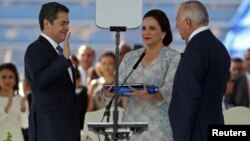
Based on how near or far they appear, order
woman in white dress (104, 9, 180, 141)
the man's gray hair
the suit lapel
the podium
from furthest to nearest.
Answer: woman in white dress (104, 9, 180, 141)
the suit lapel
the man's gray hair
the podium

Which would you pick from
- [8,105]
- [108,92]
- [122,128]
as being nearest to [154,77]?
[108,92]

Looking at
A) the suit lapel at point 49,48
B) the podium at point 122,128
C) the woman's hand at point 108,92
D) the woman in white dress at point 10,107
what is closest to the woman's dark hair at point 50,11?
the suit lapel at point 49,48

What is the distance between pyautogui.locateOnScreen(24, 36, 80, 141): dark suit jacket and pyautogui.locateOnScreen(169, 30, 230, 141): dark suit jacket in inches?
26.2

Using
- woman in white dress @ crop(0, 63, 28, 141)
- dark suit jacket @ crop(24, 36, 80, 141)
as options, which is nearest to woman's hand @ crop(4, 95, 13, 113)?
woman in white dress @ crop(0, 63, 28, 141)

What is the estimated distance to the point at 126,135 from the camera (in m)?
5.50

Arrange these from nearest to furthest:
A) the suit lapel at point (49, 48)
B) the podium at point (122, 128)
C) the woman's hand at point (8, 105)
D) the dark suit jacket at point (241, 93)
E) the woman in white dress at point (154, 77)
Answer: the podium at point (122, 128) < the suit lapel at point (49, 48) < the woman in white dress at point (154, 77) < the woman's hand at point (8, 105) < the dark suit jacket at point (241, 93)

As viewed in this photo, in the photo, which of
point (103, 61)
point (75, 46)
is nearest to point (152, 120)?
point (103, 61)

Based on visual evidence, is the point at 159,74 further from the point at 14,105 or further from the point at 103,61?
the point at 103,61

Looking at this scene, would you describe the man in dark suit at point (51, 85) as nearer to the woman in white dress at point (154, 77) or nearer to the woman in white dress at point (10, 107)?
the woman in white dress at point (154, 77)

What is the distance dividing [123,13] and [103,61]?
4543 millimetres

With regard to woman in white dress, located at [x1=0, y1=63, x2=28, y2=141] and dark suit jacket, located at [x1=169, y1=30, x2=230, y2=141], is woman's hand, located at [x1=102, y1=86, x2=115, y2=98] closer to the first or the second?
dark suit jacket, located at [x1=169, y1=30, x2=230, y2=141]

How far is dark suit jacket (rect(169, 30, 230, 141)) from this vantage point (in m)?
5.69

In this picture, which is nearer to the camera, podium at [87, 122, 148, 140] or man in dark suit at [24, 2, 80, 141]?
podium at [87, 122, 148, 140]

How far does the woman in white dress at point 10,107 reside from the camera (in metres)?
8.20
